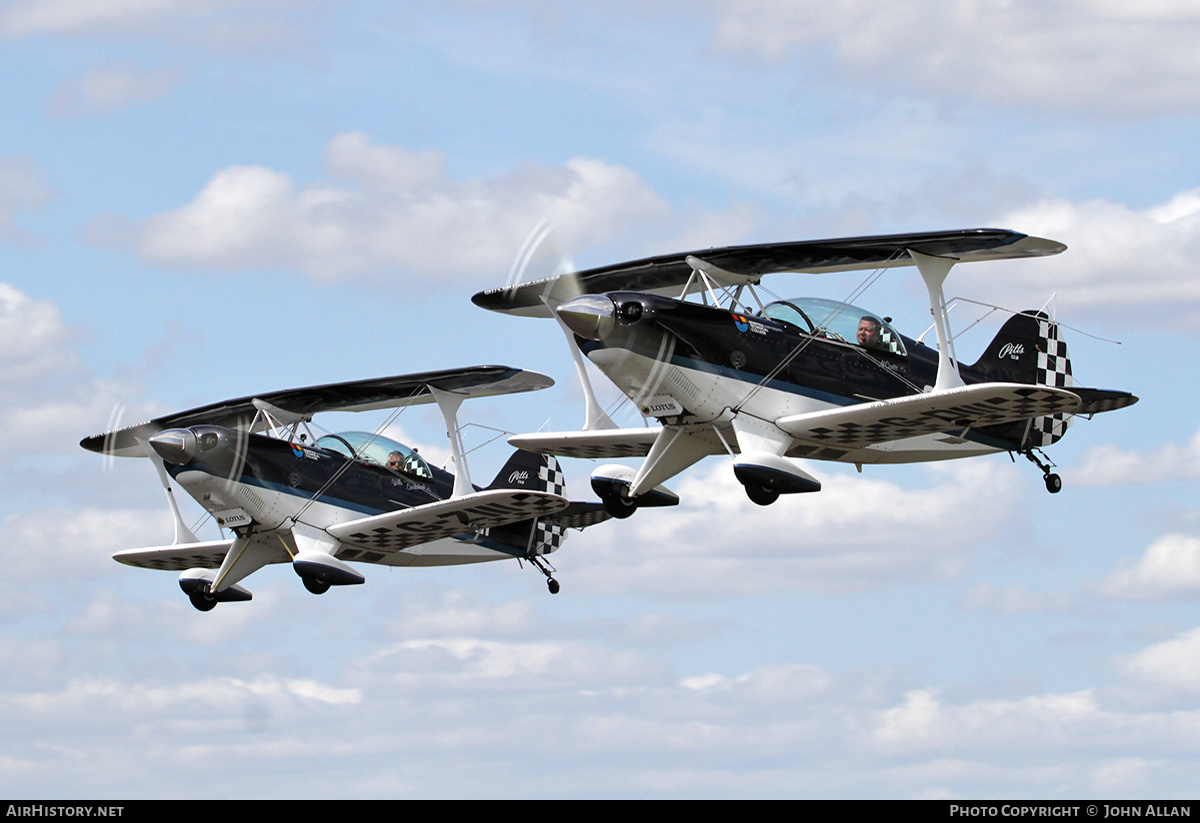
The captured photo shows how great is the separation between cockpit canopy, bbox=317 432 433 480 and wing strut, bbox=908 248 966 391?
11554mm

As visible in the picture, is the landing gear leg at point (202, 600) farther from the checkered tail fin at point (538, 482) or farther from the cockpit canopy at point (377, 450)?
the checkered tail fin at point (538, 482)

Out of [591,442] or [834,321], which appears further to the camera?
[591,442]

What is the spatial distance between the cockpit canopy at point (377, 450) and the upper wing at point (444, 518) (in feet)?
4.69

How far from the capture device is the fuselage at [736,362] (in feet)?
82.3

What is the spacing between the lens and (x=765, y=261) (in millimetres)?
26516

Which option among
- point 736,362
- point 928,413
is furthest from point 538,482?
point 928,413

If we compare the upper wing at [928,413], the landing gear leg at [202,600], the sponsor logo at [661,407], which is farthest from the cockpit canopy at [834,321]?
the landing gear leg at [202,600]

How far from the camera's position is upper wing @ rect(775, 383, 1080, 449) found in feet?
78.5

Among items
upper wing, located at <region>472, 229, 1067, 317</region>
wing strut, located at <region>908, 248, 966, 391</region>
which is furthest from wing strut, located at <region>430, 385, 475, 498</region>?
wing strut, located at <region>908, 248, 966, 391</region>

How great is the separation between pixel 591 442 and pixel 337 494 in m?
5.72

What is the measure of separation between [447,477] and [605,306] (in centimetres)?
1001
